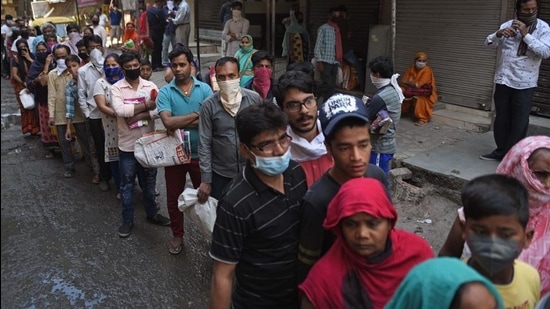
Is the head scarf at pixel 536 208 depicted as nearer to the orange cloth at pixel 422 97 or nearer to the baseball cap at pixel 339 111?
the baseball cap at pixel 339 111


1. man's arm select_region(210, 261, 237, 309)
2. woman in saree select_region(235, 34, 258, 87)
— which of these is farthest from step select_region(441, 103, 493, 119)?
man's arm select_region(210, 261, 237, 309)

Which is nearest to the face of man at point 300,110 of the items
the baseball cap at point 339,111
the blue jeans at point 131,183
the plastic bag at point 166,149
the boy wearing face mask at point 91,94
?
the baseball cap at point 339,111

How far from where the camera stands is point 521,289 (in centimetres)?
154

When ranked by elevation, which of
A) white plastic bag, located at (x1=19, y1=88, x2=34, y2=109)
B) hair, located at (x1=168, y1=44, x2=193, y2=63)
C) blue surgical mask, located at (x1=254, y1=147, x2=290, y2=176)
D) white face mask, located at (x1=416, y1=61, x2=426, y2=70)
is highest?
hair, located at (x1=168, y1=44, x2=193, y2=63)

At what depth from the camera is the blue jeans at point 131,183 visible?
4336 mm

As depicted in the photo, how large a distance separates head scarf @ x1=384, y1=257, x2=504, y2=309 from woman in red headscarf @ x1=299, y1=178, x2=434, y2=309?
1.13 feet

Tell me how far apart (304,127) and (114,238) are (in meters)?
2.71

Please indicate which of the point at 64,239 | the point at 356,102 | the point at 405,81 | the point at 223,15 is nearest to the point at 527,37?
the point at 405,81

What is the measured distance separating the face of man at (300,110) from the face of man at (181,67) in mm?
1370

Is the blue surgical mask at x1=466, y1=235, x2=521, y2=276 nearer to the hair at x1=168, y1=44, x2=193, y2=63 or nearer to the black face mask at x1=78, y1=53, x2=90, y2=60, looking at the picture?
the hair at x1=168, y1=44, x2=193, y2=63

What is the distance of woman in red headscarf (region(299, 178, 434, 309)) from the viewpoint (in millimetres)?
1480

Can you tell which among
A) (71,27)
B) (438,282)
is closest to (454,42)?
(438,282)

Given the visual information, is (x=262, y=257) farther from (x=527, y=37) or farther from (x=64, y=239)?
(x=527, y=37)

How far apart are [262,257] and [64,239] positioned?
10.4 feet
